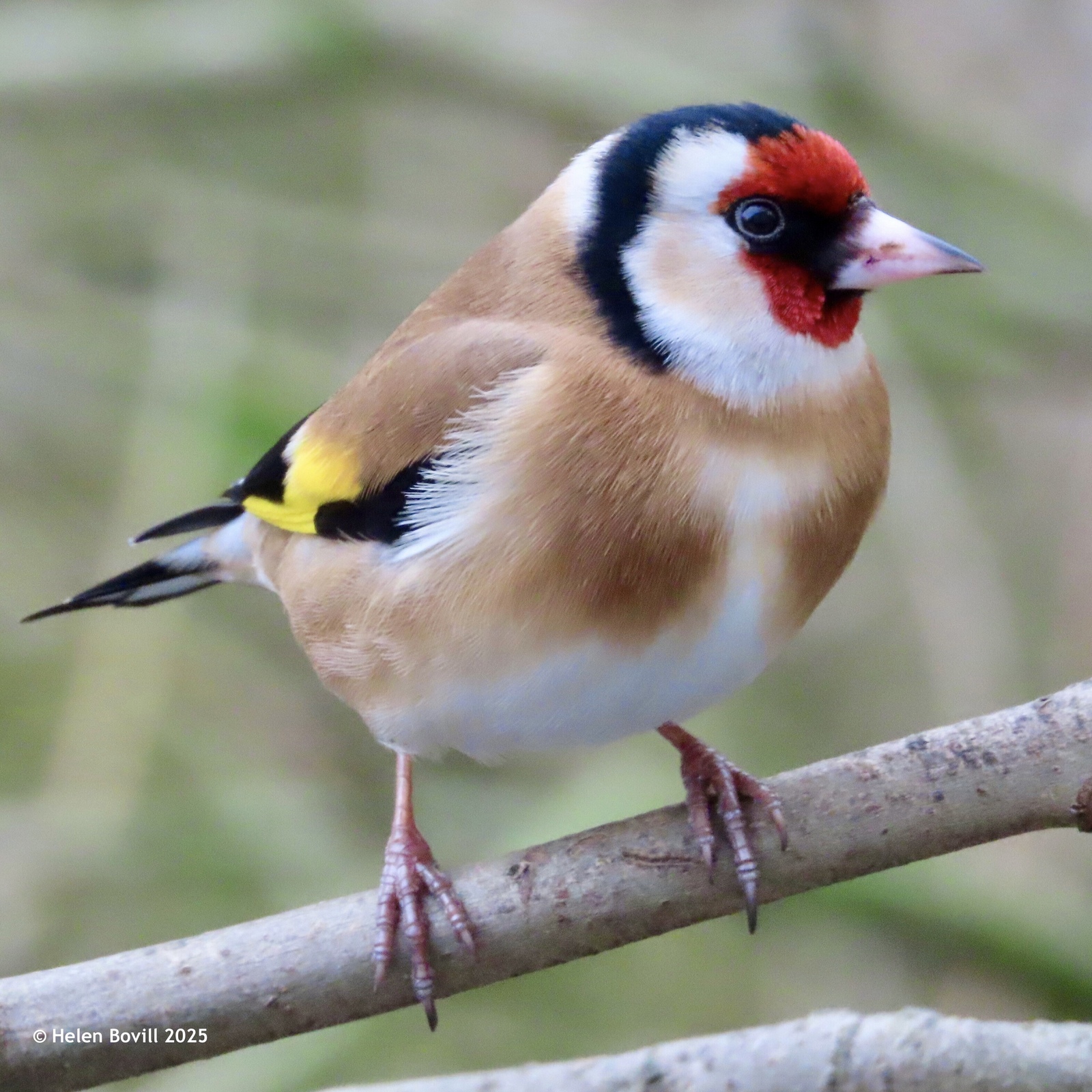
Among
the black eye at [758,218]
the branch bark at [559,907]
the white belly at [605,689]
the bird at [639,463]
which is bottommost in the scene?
the branch bark at [559,907]

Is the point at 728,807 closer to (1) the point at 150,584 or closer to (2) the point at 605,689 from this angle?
(2) the point at 605,689

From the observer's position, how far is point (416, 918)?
2357 millimetres

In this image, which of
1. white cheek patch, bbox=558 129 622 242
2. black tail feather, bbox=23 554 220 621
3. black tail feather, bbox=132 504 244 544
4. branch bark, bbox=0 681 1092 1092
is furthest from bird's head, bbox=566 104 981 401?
black tail feather, bbox=23 554 220 621

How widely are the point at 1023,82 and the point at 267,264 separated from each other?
2.62 m

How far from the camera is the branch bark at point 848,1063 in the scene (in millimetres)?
1731

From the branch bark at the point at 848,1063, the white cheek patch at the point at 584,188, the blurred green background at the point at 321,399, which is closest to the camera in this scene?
the branch bark at the point at 848,1063

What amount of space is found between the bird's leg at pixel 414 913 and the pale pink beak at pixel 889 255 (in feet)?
3.88

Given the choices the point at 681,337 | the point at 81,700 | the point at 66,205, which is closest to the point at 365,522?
the point at 681,337

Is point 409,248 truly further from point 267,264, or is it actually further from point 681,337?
point 681,337

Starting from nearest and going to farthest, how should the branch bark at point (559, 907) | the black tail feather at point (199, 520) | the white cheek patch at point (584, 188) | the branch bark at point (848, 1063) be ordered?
the branch bark at point (848, 1063), the branch bark at point (559, 907), the white cheek patch at point (584, 188), the black tail feather at point (199, 520)

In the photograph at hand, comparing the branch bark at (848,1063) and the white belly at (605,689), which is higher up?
the white belly at (605,689)

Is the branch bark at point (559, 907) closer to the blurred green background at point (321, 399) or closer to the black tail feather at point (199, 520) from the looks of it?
the black tail feather at point (199, 520)

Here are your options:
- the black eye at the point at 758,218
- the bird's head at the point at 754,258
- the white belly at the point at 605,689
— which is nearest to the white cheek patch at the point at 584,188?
the bird's head at the point at 754,258

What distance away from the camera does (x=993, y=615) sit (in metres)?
3.94
